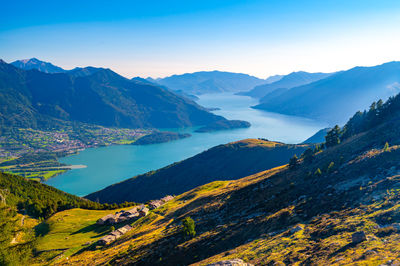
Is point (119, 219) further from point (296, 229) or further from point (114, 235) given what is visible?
point (296, 229)

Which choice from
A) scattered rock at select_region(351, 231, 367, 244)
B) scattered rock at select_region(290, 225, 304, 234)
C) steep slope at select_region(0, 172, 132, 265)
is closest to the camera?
scattered rock at select_region(351, 231, 367, 244)

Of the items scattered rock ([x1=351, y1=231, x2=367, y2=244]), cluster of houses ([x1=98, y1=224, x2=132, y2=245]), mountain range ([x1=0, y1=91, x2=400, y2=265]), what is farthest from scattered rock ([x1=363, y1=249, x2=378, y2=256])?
cluster of houses ([x1=98, y1=224, x2=132, y2=245])

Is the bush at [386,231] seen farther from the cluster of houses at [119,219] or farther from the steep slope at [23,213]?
the cluster of houses at [119,219]

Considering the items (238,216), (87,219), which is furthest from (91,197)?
(238,216)

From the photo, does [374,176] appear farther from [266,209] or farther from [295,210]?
[266,209]

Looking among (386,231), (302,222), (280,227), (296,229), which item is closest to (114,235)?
(280,227)

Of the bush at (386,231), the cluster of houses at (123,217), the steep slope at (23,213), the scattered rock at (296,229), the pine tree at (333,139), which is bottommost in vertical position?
the cluster of houses at (123,217)

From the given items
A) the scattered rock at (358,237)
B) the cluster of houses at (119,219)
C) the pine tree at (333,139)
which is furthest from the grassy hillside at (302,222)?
the pine tree at (333,139)

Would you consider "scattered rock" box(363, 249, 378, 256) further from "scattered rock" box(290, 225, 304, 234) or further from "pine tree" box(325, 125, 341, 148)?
"pine tree" box(325, 125, 341, 148)
